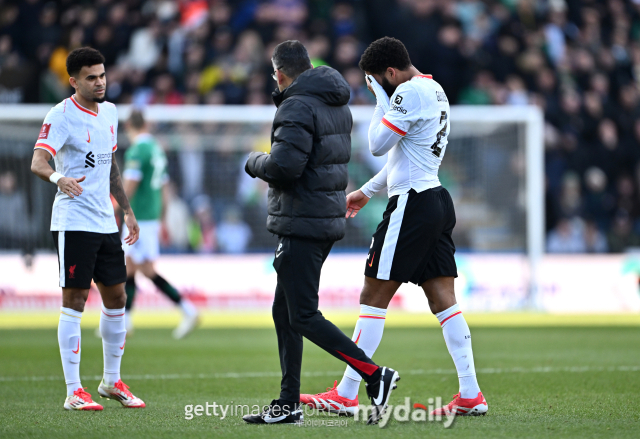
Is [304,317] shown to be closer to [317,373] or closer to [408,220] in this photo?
[408,220]

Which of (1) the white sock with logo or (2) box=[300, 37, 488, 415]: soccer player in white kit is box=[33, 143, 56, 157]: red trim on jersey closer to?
(1) the white sock with logo

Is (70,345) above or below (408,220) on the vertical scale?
below

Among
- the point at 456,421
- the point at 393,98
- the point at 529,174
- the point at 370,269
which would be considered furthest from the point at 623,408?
the point at 529,174

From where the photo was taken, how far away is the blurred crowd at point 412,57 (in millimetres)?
16484

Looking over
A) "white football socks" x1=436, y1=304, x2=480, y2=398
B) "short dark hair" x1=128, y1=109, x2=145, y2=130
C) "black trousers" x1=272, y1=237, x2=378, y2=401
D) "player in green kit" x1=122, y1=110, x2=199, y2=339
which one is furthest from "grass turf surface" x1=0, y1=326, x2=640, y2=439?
"short dark hair" x1=128, y1=109, x2=145, y2=130

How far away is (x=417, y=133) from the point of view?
17.4ft

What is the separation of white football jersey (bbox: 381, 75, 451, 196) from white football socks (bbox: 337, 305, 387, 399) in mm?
762

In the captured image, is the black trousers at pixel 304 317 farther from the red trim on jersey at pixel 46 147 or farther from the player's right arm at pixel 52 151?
the red trim on jersey at pixel 46 147

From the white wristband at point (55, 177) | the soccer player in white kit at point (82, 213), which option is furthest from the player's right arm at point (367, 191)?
the white wristband at point (55, 177)

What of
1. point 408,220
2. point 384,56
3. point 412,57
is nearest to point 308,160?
point 408,220

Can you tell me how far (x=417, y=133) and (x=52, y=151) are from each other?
232 cm

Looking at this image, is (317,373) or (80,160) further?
(317,373)

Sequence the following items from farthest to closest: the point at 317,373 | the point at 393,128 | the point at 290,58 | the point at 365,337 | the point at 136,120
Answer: the point at 136,120
the point at 317,373
the point at 365,337
the point at 393,128
the point at 290,58

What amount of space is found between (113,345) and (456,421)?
2396 millimetres
